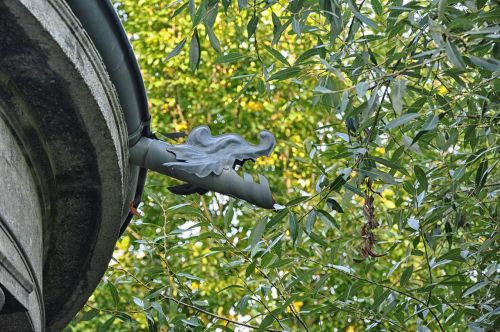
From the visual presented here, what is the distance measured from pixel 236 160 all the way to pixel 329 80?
3.47ft

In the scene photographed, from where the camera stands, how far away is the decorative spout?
4086 mm

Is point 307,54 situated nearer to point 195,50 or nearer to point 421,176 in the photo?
point 195,50

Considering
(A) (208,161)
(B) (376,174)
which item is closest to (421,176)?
(B) (376,174)

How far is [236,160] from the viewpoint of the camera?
13.8ft

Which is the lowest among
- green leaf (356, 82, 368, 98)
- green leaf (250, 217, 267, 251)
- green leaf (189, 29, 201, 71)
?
green leaf (250, 217, 267, 251)

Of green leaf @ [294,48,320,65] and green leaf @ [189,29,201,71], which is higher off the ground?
green leaf @ [189,29,201,71]

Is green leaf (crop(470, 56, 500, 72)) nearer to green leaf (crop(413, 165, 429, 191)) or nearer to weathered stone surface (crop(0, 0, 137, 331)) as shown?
green leaf (crop(413, 165, 429, 191))

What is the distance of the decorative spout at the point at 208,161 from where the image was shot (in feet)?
13.4

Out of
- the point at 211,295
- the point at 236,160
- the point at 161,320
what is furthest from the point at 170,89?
the point at 236,160

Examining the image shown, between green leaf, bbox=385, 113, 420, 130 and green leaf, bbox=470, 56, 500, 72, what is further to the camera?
green leaf, bbox=385, 113, 420, 130

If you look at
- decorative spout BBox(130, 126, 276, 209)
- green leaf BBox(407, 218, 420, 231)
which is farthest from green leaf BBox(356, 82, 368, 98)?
green leaf BBox(407, 218, 420, 231)

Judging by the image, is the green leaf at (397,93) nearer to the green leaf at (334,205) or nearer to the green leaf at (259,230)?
the green leaf at (334,205)

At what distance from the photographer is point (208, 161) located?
412cm

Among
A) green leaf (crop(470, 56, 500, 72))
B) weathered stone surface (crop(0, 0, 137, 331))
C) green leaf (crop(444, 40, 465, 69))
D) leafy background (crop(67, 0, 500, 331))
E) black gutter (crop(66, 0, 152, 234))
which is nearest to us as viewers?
weathered stone surface (crop(0, 0, 137, 331))
